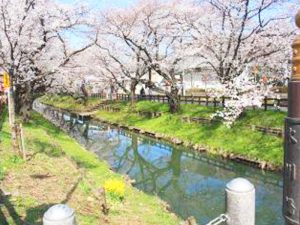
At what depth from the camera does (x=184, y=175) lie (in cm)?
1784

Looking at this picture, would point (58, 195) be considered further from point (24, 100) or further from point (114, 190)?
point (24, 100)

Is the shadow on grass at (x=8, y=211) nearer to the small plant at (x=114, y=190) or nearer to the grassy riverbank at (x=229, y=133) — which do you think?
the small plant at (x=114, y=190)

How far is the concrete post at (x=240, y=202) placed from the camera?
152 inches

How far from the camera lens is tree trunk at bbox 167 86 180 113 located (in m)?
29.2

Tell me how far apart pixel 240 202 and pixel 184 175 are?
46.3 ft

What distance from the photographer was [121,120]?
3453 centimetres

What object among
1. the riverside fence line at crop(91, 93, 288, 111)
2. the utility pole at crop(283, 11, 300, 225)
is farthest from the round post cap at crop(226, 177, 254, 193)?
the riverside fence line at crop(91, 93, 288, 111)

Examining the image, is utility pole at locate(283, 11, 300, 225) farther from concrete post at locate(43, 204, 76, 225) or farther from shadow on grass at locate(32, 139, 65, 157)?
shadow on grass at locate(32, 139, 65, 157)

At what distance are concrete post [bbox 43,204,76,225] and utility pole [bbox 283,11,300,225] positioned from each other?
1639mm

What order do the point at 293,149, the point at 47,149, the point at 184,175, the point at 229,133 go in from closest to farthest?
1. the point at 293,149
2. the point at 47,149
3. the point at 184,175
4. the point at 229,133

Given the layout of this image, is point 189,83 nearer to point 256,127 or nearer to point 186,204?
point 256,127

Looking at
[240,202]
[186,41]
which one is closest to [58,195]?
[240,202]

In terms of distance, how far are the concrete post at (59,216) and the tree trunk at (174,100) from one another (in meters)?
25.9

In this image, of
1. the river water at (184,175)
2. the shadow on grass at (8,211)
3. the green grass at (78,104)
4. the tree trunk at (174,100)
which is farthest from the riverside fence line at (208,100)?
the shadow on grass at (8,211)
